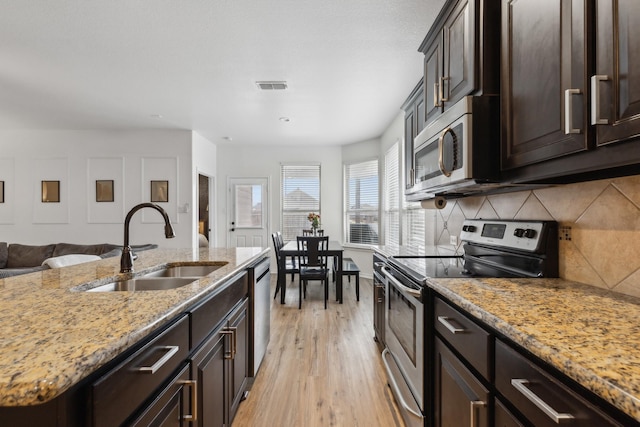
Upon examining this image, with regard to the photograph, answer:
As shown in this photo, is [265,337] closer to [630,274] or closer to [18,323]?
[18,323]

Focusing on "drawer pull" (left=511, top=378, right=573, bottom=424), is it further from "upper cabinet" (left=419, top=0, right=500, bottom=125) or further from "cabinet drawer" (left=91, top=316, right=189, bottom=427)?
"upper cabinet" (left=419, top=0, right=500, bottom=125)

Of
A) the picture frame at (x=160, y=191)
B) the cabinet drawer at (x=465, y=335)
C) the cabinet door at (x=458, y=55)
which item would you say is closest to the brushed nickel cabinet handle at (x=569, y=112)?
the cabinet door at (x=458, y=55)

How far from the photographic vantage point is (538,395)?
727mm

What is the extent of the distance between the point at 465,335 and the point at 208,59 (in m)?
2.96

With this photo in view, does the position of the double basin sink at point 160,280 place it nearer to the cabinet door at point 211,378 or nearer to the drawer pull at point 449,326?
the cabinet door at point 211,378

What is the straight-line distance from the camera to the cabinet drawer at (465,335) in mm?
957

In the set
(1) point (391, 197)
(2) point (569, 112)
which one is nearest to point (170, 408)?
(2) point (569, 112)

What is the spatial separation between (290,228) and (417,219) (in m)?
3.27

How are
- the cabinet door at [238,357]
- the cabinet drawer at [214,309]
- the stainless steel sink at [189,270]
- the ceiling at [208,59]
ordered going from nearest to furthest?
the cabinet drawer at [214,309]
the cabinet door at [238,357]
the stainless steel sink at [189,270]
the ceiling at [208,59]

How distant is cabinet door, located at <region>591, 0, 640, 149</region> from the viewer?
0.77m

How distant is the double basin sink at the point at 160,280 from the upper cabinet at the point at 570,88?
4.95ft

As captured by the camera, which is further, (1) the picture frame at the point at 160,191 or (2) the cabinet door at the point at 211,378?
(1) the picture frame at the point at 160,191

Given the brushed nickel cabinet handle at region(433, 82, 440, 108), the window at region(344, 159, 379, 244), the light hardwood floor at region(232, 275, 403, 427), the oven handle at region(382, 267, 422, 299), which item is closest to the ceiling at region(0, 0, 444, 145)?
the brushed nickel cabinet handle at region(433, 82, 440, 108)

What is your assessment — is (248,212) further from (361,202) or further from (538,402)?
(538,402)
